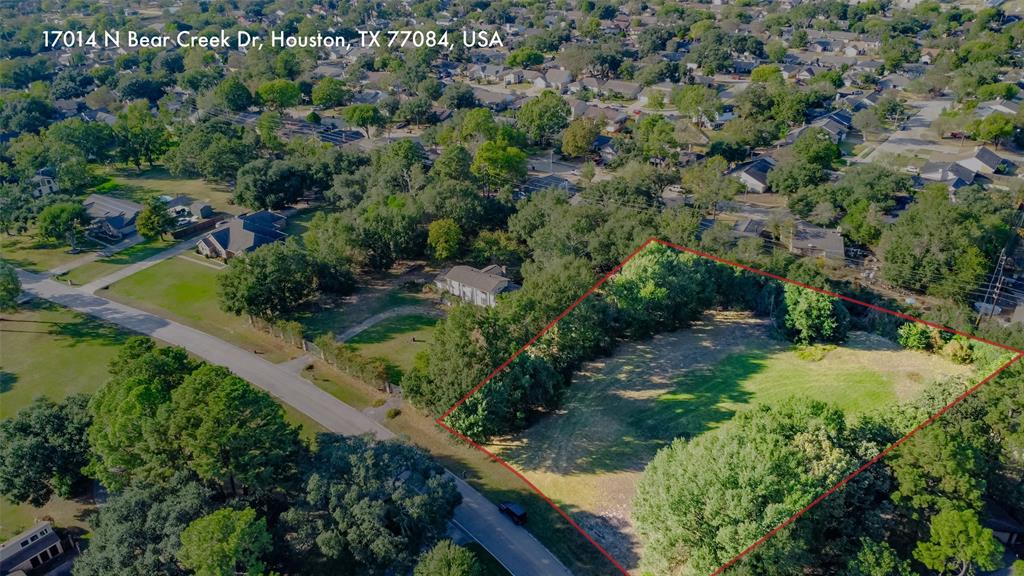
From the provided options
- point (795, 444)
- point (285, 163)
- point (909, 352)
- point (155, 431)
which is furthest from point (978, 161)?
point (155, 431)

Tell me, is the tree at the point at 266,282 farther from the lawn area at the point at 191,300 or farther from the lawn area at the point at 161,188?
the lawn area at the point at 161,188

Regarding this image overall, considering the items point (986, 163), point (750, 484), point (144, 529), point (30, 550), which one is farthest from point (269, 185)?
point (986, 163)

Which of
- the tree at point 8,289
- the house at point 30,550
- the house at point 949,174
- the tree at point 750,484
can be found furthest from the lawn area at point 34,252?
the house at point 949,174

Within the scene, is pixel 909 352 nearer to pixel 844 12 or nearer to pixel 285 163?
pixel 285 163

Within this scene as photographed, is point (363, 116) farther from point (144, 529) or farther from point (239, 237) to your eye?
point (144, 529)

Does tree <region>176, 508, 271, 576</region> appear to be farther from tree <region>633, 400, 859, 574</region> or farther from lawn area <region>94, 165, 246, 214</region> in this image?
lawn area <region>94, 165, 246, 214</region>
